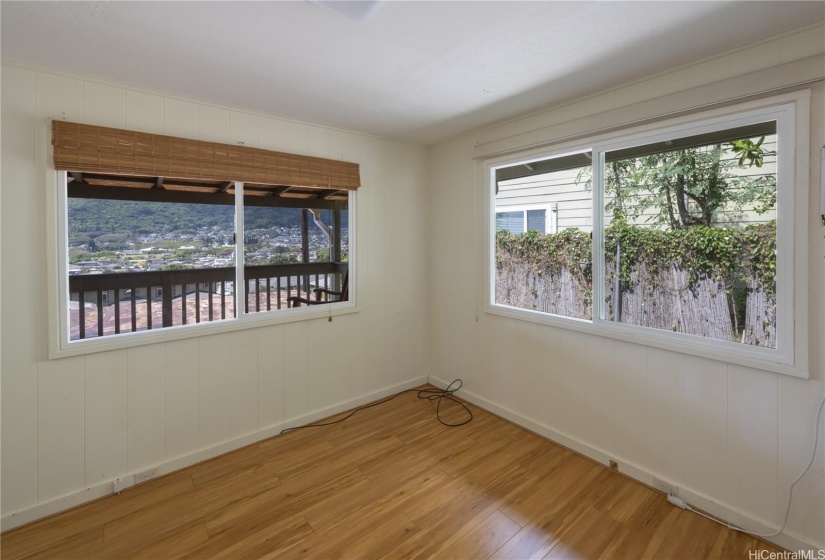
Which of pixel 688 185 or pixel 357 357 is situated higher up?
pixel 688 185

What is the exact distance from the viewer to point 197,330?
2.62 meters

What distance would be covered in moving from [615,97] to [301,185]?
91.3 inches

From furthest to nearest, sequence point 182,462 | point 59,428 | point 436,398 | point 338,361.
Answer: point 436,398
point 338,361
point 182,462
point 59,428

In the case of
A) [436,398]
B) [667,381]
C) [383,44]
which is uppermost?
[383,44]

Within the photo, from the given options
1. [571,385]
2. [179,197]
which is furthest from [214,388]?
[571,385]

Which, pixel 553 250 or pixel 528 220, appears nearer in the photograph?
pixel 553 250

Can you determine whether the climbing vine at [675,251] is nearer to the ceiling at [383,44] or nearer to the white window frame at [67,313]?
the ceiling at [383,44]

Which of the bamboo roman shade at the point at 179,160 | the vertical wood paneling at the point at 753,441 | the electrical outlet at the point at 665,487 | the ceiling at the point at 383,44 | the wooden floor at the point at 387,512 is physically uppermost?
the ceiling at the point at 383,44

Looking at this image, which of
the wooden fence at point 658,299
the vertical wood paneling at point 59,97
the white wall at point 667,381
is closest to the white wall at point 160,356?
the vertical wood paneling at point 59,97

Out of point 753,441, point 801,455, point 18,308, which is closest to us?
point 801,455

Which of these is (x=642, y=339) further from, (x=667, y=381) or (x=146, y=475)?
(x=146, y=475)

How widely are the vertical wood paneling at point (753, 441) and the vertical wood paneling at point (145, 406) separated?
3419 millimetres

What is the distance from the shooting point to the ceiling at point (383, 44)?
5.18 feet

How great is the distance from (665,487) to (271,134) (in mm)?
3571
